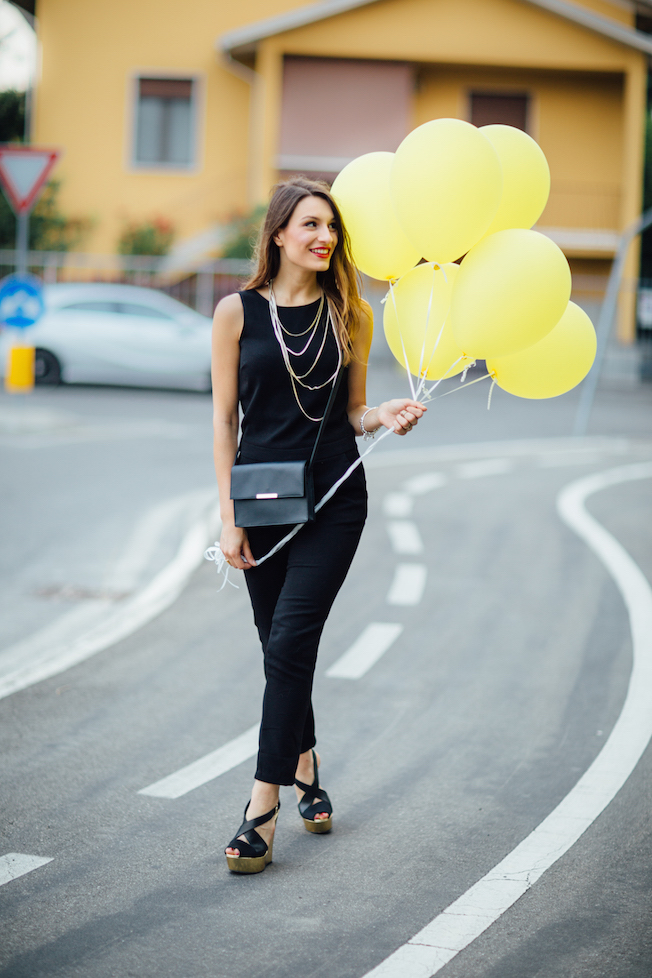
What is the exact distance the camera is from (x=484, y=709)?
17.1 feet

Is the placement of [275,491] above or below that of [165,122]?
below

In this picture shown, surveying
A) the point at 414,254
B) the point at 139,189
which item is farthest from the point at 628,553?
the point at 139,189

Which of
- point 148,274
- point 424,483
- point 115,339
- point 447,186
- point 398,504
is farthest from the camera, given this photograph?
point 148,274

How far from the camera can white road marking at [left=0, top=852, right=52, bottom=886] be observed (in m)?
3.41

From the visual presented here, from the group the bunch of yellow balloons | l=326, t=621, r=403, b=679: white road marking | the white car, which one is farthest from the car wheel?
the bunch of yellow balloons

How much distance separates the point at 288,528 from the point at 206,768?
1234 mm

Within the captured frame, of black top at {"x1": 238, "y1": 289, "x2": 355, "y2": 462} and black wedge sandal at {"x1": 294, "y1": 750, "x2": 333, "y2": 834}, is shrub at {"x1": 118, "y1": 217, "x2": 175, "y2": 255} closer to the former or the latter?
black top at {"x1": 238, "y1": 289, "x2": 355, "y2": 462}

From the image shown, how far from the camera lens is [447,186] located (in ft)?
11.8

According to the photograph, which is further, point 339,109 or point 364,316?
point 339,109

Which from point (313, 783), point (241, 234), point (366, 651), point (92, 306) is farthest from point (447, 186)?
point (241, 234)

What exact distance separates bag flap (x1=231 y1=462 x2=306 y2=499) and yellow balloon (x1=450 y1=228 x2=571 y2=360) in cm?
70

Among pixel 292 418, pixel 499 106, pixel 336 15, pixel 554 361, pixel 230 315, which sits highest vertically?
pixel 336 15

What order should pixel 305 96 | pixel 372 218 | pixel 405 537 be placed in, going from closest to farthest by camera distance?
pixel 372 218
pixel 405 537
pixel 305 96

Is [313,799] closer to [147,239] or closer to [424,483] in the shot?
[424,483]
